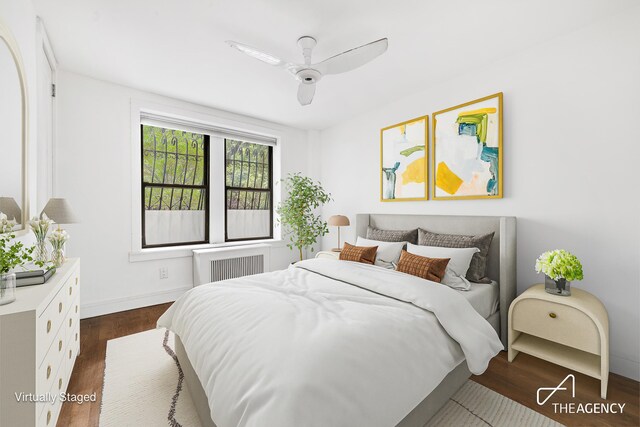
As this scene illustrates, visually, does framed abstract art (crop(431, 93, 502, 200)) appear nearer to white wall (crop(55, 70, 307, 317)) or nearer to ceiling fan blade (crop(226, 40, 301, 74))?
ceiling fan blade (crop(226, 40, 301, 74))

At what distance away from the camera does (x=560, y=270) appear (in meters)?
2.02

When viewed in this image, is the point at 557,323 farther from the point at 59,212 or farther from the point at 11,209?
the point at 59,212

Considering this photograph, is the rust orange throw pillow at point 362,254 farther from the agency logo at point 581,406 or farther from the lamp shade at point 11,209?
the lamp shade at point 11,209

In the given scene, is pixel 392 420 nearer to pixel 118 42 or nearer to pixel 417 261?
pixel 417 261

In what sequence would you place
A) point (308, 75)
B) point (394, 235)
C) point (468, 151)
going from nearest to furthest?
point (308, 75) → point (468, 151) → point (394, 235)

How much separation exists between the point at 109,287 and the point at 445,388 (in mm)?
3574

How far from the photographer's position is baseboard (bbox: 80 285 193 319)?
3.11 meters

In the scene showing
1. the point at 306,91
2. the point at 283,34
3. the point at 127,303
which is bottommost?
the point at 127,303

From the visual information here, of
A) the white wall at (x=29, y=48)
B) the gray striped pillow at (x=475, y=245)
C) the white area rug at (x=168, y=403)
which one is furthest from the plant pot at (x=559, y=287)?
the white wall at (x=29, y=48)

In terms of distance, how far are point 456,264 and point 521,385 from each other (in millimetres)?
945

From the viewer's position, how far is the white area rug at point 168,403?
1.63 m

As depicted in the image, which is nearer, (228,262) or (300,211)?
(228,262)

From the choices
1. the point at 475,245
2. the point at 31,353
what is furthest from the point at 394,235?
the point at 31,353

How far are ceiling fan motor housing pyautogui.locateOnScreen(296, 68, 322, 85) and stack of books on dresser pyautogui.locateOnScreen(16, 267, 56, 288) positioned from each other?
85.7 inches
